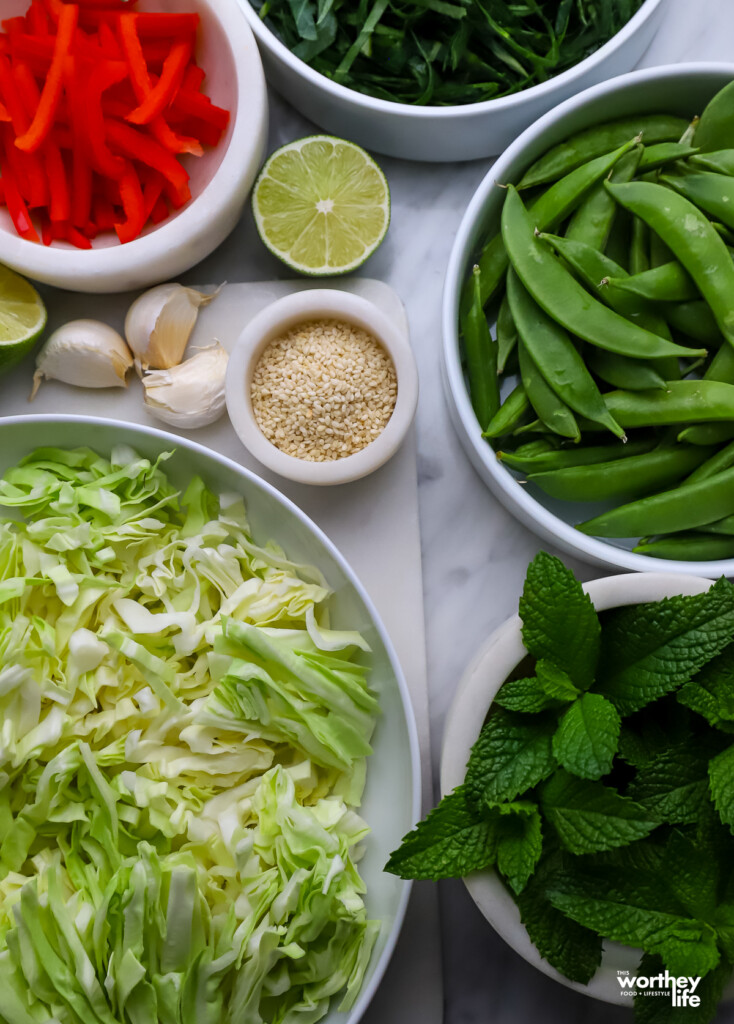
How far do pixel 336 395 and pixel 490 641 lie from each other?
0.36 meters

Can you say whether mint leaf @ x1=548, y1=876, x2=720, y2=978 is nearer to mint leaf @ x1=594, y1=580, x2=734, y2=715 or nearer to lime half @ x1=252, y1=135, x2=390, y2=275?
mint leaf @ x1=594, y1=580, x2=734, y2=715

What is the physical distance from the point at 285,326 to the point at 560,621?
0.52 meters

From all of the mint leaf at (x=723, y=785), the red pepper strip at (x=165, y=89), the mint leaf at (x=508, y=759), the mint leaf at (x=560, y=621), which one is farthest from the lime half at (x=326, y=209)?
the mint leaf at (x=723, y=785)

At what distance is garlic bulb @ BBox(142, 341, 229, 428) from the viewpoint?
113cm

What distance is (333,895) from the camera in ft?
3.12

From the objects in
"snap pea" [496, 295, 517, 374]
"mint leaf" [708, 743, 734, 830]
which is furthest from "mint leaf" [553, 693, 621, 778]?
"snap pea" [496, 295, 517, 374]

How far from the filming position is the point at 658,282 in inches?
41.2

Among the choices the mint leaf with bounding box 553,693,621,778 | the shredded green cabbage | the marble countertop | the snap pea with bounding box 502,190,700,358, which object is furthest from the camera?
the marble countertop

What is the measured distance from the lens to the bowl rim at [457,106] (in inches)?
42.4

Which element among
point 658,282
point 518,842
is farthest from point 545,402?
point 518,842

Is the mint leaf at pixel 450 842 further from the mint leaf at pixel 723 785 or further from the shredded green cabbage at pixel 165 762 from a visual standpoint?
the mint leaf at pixel 723 785

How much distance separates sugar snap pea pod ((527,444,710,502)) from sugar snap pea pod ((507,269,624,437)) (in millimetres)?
52

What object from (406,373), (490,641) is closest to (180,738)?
(490,641)

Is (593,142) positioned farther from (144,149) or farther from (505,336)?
(144,149)
